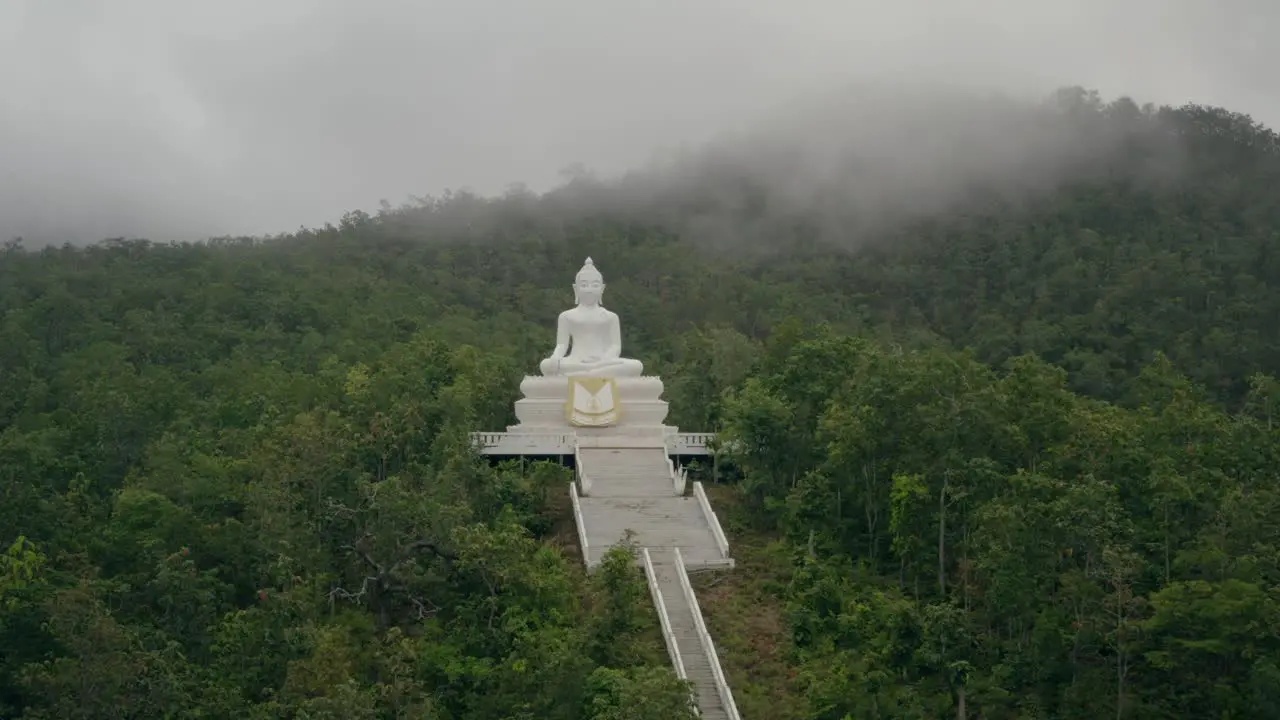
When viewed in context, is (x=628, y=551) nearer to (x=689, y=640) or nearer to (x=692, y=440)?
(x=689, y=640)

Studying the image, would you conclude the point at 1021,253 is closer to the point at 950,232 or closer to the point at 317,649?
the point at 950,232

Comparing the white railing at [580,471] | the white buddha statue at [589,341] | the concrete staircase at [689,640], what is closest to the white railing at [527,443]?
the white railing at [580,471]

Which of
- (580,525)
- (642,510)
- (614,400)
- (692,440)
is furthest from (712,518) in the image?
(614,400)

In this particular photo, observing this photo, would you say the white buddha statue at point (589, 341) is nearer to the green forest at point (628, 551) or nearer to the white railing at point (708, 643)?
the green forest at point (628, 551)

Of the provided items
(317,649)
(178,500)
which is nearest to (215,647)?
(317,649)

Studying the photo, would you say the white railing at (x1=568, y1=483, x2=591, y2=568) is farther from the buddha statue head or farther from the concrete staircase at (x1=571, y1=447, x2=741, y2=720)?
the buddha statue head

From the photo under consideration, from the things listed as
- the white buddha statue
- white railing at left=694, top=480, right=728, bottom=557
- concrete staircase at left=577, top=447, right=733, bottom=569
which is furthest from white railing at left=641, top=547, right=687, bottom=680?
the white buddha statue
